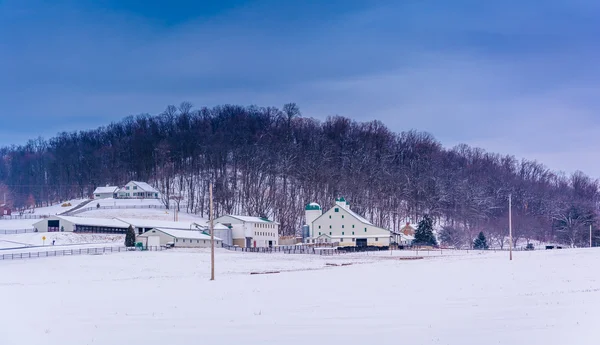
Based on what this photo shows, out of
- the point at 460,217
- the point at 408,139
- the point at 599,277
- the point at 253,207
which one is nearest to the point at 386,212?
the point at 460,217

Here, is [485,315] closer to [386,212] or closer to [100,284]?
[100,284]

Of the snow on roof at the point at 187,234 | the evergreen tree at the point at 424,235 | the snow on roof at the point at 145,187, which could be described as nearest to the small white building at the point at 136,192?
the snow on roof at the point at 145,187

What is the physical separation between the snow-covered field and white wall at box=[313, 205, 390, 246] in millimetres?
66966

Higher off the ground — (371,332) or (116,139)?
(116,139)

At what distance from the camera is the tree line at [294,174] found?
463ft

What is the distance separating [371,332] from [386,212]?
12870 centimetres

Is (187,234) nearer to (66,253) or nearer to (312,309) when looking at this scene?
(66,253)

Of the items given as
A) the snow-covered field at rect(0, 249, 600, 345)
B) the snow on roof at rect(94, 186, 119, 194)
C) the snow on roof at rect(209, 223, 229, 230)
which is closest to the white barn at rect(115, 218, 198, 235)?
the snow on roof at rect(209, 223, 229, 230)

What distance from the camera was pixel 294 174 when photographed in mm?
153750

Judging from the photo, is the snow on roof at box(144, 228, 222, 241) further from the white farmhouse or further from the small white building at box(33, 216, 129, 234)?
the white farmhouse

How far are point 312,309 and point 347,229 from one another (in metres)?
88.3

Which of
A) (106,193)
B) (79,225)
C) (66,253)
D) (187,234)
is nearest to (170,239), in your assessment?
(187,234)

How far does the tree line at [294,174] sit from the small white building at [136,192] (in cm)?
441

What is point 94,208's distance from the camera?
13125 cm
